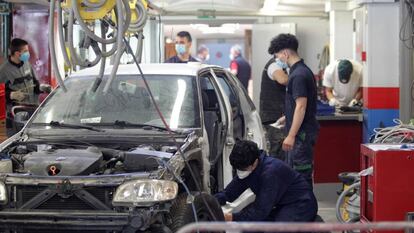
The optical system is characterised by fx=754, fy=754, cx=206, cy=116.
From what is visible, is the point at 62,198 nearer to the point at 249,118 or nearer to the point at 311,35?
the point at 249,118

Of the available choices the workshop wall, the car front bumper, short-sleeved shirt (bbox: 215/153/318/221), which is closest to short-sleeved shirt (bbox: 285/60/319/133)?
short-sleeved shirt (bbox: 215/153/318/221)

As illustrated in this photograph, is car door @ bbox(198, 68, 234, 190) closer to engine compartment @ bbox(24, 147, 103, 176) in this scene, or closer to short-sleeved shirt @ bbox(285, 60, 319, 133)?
short-sleeved shirt @ bbox(285, 60, 319, 133)

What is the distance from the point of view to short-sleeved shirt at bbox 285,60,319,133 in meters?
7.54

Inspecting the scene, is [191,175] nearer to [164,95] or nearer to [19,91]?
[164,95]

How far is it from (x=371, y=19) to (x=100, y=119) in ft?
16.9

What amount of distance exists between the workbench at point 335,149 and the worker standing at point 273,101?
625 millimetres

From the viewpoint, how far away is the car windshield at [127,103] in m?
6.17

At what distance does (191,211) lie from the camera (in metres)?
5.25

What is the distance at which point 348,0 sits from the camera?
1327 centimetres

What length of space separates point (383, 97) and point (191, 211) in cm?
549

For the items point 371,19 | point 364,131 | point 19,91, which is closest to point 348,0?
point 371,19

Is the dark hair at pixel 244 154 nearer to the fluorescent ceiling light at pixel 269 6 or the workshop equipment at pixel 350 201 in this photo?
the workshop equipment at pixel 350 201

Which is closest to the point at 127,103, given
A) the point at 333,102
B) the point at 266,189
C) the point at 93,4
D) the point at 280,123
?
the point at 266,189

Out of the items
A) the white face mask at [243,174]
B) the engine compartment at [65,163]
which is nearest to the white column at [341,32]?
the white face mask at [243,174]
